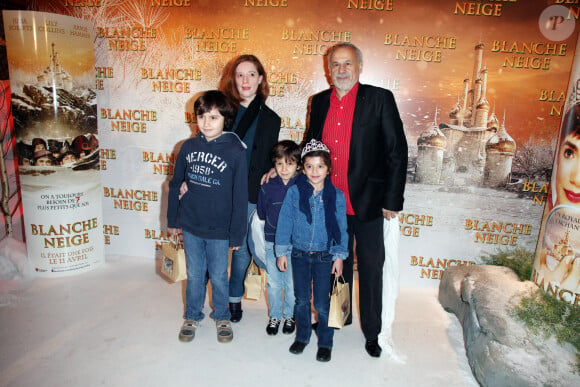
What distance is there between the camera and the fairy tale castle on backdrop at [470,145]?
3406 millimetres

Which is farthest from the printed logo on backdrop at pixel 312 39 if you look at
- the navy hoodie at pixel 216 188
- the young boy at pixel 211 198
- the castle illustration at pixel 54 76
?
the castle illustration at pixel 54 76

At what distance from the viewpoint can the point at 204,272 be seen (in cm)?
274

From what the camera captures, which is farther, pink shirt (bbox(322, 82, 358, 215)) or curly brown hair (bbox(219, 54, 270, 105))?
curly brown hair (bbox(219, 54, 270, 105))

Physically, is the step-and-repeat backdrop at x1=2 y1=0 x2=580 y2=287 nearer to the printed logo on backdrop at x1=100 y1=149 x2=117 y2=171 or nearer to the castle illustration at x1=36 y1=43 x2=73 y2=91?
the castle illustration at x1=36 y1=43 x2=73 y2=91

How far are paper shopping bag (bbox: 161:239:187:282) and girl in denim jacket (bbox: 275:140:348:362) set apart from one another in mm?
761

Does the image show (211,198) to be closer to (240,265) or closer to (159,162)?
(240,265)

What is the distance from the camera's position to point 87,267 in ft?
12.4

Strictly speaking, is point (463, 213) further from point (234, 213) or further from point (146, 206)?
point (146, 206)

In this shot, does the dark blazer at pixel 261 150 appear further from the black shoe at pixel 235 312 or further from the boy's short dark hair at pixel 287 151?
the black shoe at pixel 235 312

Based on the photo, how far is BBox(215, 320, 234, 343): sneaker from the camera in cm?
269

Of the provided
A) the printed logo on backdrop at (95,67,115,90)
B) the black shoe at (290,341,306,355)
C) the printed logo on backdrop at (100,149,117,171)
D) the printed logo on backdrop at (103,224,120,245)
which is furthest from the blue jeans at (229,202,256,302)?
the printed logo on backdrop at (95,67,115,90)

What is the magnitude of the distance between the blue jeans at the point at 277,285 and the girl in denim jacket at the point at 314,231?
238mm

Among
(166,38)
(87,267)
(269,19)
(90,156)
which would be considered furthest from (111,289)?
(269,19)

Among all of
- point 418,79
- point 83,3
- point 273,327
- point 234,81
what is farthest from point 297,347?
→ point 83,3
